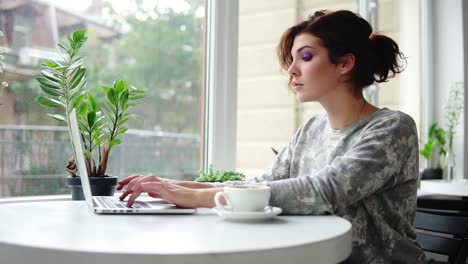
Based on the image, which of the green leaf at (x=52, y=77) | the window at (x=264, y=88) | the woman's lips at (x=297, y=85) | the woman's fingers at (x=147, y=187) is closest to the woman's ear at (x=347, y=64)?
the woman's lips at (x=297, y=85)

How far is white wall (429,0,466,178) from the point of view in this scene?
3797 mm

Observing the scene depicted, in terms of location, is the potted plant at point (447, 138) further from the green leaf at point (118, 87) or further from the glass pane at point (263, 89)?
the green leaf at point (118, 87)

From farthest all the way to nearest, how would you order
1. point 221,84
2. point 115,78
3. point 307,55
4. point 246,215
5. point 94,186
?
point 221,84 < point 115,78 < point 307,55 < point 94,186 < point 246,215

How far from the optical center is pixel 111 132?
4.88 feet

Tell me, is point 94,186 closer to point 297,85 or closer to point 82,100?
point 82,100

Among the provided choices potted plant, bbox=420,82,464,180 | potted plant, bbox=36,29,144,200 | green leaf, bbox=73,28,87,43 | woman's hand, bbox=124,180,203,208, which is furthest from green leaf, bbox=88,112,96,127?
potted plant, bbox=420,82,464,180

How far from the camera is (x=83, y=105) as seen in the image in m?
1.46

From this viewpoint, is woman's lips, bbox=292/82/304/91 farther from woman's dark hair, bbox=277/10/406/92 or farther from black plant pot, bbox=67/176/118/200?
black plant pot, bbox=67/176/118/200

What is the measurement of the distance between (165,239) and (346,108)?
2.84ft

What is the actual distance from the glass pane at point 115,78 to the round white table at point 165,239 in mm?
573

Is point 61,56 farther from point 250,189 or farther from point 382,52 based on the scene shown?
point 382,52

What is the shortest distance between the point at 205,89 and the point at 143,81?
28 centimetres

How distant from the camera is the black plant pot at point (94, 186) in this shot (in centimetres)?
134

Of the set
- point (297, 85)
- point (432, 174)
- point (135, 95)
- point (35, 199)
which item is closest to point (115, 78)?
point (135, 95)
